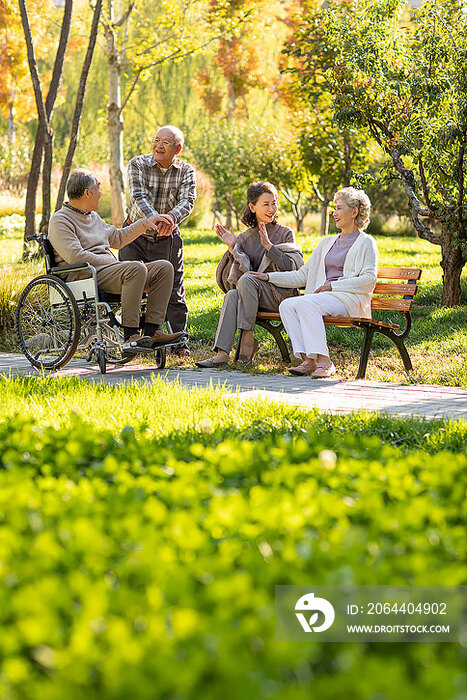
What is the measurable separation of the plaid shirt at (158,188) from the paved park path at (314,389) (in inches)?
52.9

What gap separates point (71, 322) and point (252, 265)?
5.69 feet

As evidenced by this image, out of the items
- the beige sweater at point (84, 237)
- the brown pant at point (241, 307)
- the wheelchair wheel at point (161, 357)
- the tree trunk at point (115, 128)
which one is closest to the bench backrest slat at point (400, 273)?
the brown pant at point (241, 307)

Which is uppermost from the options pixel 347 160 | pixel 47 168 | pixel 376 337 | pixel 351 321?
pixel 347 160

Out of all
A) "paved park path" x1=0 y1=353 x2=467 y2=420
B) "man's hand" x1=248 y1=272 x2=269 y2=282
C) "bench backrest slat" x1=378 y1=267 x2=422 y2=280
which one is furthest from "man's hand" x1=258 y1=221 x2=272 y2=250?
"paved park path" x1=0 y1=353 x2=467 y2=420

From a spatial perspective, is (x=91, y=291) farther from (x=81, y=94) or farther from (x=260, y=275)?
(x=81, y=94)

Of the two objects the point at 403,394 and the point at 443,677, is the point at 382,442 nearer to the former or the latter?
the point at 403,394

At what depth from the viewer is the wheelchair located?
6079 mm

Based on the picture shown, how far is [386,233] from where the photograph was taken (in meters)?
22.4

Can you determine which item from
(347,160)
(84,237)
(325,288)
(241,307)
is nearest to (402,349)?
(325,288)

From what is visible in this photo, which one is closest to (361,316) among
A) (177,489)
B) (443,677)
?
(177,489)

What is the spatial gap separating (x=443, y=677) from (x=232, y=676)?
0.41 m

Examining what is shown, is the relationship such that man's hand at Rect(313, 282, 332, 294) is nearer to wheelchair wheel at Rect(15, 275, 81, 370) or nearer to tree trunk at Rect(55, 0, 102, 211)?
wheelchair wheel at Rect(15, 275, 81, 370)

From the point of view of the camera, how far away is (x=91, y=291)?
6.15m

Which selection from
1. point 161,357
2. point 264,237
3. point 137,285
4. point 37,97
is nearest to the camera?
point 137,285
